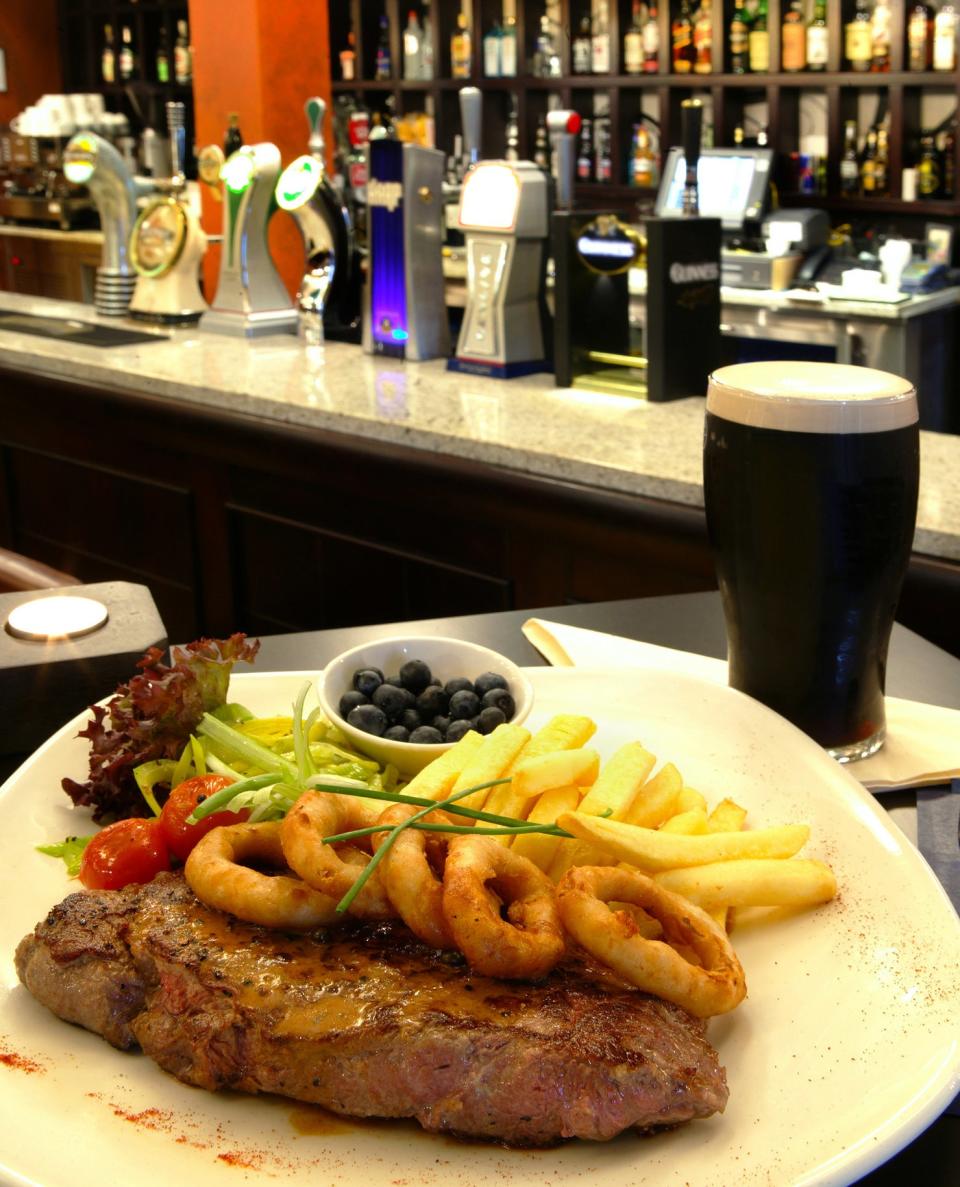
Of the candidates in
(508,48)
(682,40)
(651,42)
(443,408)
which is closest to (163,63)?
(508,48)

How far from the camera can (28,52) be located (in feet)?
34.2

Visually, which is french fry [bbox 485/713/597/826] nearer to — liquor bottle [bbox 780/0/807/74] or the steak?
the steak

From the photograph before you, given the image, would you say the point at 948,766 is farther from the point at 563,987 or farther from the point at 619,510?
the point at 619,510

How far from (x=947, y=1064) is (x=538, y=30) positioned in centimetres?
743

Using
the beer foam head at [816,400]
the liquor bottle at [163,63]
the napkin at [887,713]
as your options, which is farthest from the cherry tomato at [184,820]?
the liquor bottle at [163,63]

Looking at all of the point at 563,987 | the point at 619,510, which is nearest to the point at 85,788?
the point at 563,987

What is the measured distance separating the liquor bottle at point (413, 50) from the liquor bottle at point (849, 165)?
2587 millimetres

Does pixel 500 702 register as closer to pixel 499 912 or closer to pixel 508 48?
Answer: pixel 499 912

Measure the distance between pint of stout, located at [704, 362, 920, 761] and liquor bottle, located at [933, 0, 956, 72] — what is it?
5382mm

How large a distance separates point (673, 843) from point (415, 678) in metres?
0.44

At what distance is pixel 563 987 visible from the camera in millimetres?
893

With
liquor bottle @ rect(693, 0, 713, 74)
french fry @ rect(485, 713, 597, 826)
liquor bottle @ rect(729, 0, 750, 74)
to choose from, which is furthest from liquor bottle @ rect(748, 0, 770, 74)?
french fry @ rect(485, 713, 597, 826)

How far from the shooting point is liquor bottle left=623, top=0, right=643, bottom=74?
7.01 meters

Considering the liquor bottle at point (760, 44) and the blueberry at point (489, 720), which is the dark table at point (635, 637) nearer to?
the blueberry at point (489, 720)
